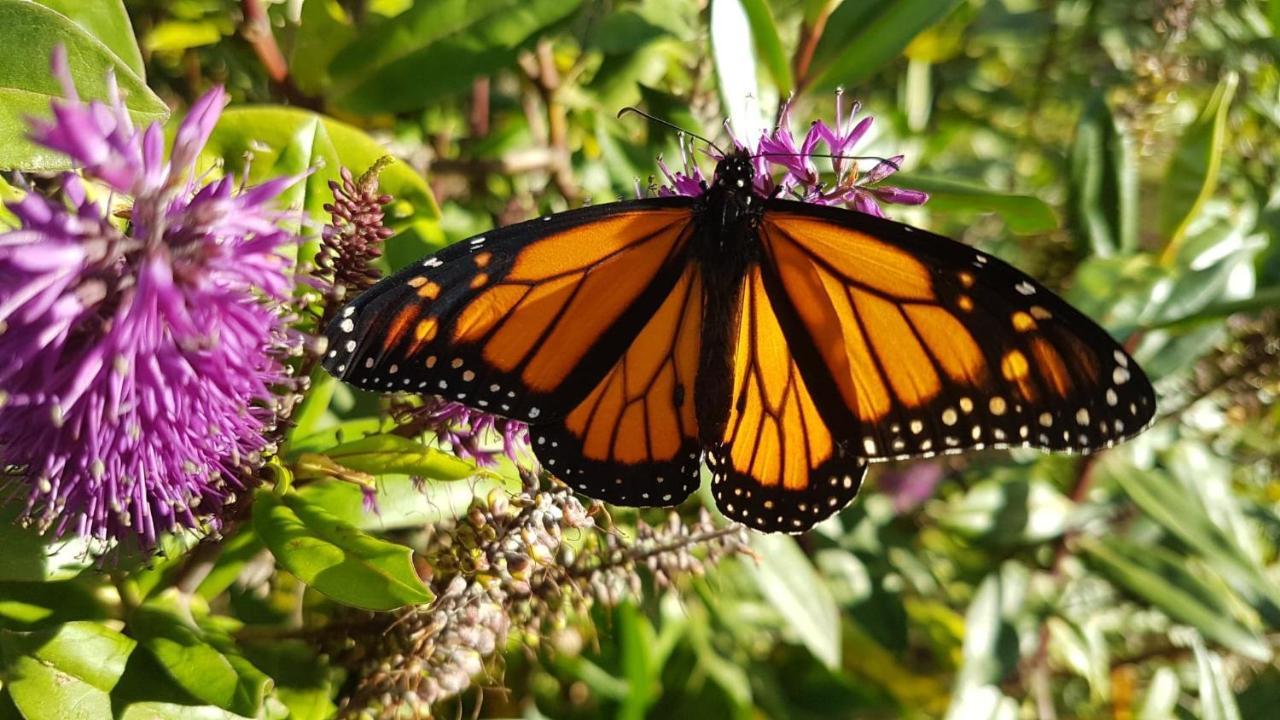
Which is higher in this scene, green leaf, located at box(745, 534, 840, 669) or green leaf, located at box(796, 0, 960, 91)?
green leaf, located at box(796, 0, 960, 91)

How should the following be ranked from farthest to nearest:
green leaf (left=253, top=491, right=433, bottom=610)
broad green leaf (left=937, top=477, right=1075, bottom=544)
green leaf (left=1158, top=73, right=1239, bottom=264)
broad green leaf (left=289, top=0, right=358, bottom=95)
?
broad green leaf (left=937, top=477, right=1075, bottom=544) → green leaf (left=1158, top=73, right=1239, bottom=264) → broad green leaf (left=289, top=0, right=358, bottom=95) → green leaf (left=253, top=491, right=433, bottom=610)

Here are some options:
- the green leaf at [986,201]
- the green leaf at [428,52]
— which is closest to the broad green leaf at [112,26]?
the green leaf at [428,52]

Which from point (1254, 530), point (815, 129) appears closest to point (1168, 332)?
point (1254, 530)

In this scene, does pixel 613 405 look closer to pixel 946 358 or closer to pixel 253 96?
pixel 946 358

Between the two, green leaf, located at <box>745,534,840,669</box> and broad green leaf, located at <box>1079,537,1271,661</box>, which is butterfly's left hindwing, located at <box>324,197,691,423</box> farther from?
broad green leaf, located at <box>1079,537,1271,661</box>

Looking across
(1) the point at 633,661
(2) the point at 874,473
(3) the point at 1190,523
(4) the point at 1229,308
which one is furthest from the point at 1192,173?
(1) the point at 633,661

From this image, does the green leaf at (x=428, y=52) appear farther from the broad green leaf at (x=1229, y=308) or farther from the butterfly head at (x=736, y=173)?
the broad green leaf at (x=1229, y=308)

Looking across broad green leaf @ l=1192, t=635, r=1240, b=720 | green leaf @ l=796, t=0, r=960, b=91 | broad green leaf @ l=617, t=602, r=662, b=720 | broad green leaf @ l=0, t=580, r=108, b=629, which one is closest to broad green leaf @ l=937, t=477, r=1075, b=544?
broad green leaf @ l=1192, t=635, r=1240, b=720
